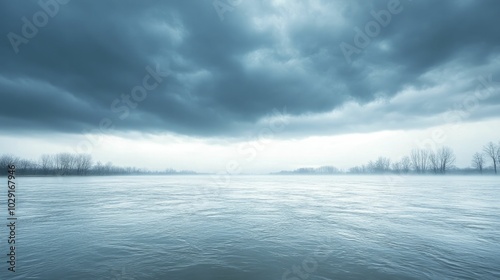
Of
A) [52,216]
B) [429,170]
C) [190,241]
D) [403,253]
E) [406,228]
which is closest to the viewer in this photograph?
[403,253]

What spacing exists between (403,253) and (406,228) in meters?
3.82

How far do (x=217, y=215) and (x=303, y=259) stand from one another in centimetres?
760

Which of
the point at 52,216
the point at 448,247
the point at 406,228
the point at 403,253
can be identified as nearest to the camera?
the point at 403,253

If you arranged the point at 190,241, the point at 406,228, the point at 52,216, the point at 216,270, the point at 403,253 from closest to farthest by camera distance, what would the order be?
the point at 216,270, the point at 403,253, the point at 190,241, the point at 406,228, the point at 52,216

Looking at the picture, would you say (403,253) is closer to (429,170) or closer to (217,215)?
(217,215)

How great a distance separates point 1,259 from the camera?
7145mm

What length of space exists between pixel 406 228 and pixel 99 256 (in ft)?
39.1

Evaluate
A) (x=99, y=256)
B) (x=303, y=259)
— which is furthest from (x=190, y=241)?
(x=303, y=259)

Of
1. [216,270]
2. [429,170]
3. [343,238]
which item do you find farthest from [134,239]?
[429,170]

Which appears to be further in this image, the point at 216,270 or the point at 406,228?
the point at 406,228

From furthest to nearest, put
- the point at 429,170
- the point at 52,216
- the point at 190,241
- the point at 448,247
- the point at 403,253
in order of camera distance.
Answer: the point at 429,170, the point at 52,216, the point at 190,241, the point at 448,247, the point at 403,253

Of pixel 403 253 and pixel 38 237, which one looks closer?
pixel 403 253

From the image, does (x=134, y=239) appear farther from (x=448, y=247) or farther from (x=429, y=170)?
(x=429, y=170)

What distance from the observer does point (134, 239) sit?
915cm
